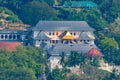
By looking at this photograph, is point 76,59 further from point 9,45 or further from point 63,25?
point 63,25

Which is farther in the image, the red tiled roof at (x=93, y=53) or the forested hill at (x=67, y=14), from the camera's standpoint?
the forested hill at (x=67, y=14)

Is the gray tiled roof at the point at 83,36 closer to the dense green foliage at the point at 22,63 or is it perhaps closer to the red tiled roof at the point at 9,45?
the red tiled roof at the point at 9,45

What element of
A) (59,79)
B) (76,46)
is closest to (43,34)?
(76,46)

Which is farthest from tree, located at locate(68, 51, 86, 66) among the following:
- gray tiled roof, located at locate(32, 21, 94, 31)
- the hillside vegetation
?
gray tiled roof, located at locate(32, 21, 94, 31)

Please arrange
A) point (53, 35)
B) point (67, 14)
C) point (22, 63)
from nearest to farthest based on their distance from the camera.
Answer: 1. point (22, 63)
2. point (53, 35)
3. point (67, 14)

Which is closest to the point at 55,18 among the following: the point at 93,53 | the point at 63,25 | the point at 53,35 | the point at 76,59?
the point at 63,25

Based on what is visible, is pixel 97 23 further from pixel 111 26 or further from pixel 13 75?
pixel 13 75

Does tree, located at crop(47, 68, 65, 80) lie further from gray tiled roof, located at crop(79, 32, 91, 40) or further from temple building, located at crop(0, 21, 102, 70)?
gray tiled roof, located at crop(79, 32, 91, 40)

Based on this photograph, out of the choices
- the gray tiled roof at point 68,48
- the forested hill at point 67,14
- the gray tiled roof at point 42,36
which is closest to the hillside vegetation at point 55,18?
the forested hill at point 67,14
